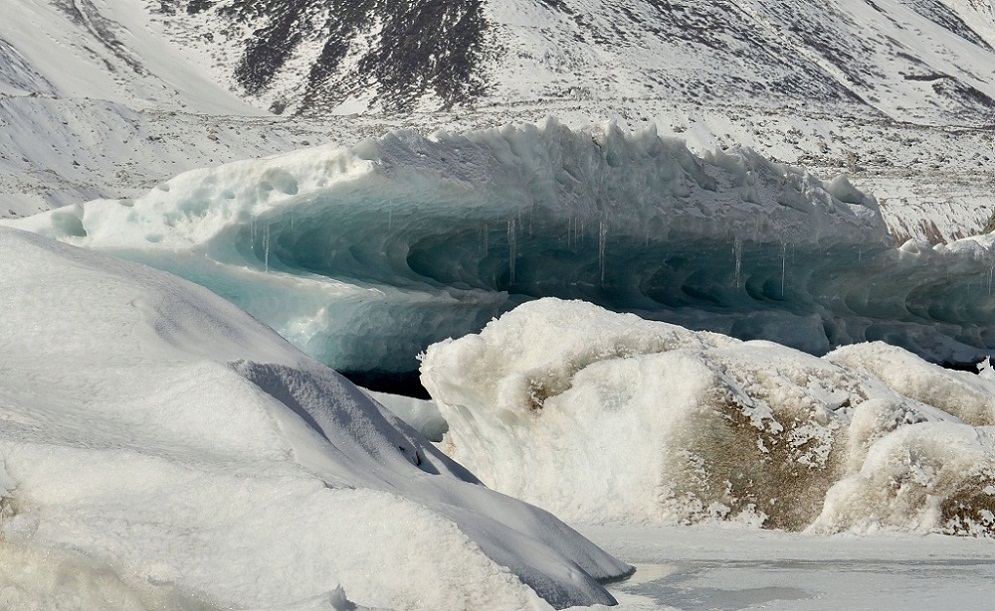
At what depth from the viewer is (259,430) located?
16.3 feet

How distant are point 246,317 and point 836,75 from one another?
200ft

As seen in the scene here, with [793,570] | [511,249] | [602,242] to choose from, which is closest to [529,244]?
[511,249]

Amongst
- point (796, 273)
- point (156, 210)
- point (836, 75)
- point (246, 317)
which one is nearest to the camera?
point (246, 317)

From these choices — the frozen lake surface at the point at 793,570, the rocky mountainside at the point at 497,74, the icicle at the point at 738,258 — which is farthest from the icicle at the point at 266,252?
the rocky mountainside at the point at 497,74

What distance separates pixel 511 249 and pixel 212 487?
32.3 feet

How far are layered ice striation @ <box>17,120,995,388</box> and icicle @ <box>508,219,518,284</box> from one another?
0.03m

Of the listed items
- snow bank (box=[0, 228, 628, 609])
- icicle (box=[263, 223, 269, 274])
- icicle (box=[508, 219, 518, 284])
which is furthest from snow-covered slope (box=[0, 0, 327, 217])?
snow bank (box=[0, 228, 628, 609])

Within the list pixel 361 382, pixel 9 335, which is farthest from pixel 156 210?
pixel 9 335

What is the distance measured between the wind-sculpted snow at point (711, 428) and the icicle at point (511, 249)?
14.5 feet

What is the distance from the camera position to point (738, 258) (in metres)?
15.6

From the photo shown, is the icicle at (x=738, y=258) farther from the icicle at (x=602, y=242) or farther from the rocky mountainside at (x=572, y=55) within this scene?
the rocky mountainside at (x=572, y=55)

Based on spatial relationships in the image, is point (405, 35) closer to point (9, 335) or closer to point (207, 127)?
point (207, 127)

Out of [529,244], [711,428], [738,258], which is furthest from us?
[738,258]

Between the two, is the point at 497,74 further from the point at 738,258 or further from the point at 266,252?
the point at 266,252
